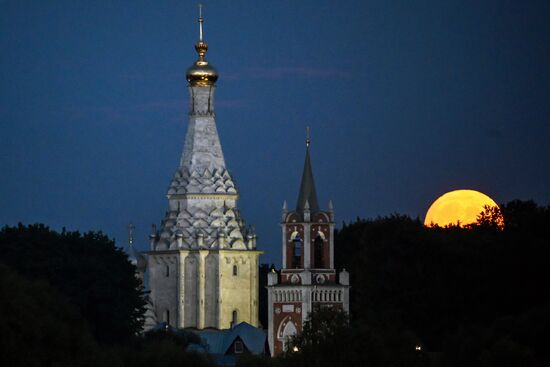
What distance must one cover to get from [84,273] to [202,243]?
22.4m

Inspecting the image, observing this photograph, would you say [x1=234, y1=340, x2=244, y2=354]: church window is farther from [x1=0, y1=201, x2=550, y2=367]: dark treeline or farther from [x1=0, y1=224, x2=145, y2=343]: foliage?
[x1=0, y1=224, x2=145, y2=343]: foliage

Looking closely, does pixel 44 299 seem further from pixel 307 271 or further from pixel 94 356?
pixel 307 271

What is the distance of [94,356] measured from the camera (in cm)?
8581

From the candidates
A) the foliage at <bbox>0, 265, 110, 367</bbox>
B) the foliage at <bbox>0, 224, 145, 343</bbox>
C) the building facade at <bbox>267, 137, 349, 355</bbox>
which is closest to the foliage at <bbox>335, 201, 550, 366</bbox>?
the building facade at <bbox>267, 137, 349, 355</bbox>

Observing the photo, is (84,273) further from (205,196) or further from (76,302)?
(205,196)

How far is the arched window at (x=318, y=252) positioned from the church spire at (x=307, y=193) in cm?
146

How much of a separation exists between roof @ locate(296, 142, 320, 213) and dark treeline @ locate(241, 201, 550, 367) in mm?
4124

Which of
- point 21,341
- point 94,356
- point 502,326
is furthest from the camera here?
point 502,326

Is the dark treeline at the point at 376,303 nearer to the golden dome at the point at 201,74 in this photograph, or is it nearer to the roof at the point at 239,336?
the roof at the point at 239,336

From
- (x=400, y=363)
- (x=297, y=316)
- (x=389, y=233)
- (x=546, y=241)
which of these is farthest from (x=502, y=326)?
(x=297, y=316)

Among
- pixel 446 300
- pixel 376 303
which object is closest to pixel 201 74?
pixel 376 303

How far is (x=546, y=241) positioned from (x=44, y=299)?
25759 mm

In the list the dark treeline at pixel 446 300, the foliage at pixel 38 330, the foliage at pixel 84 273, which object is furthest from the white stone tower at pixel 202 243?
the foliage at pixel 38 330

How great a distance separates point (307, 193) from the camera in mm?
126938
